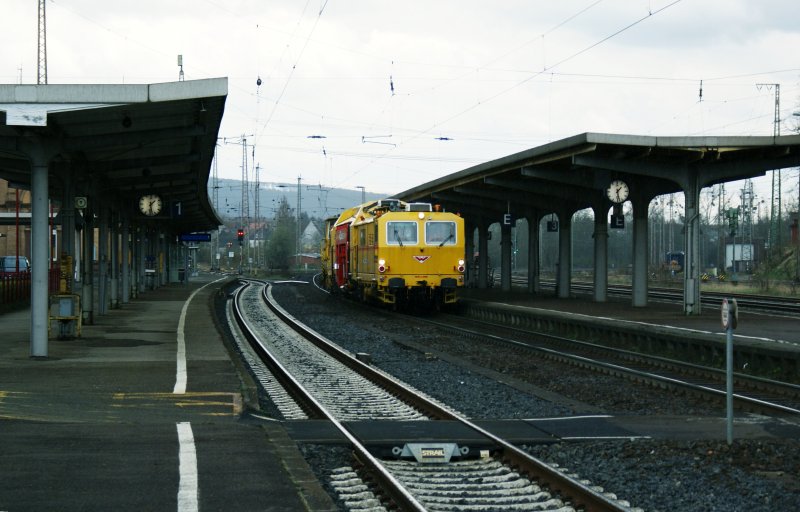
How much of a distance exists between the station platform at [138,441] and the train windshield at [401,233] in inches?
524

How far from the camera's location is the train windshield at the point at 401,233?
99.3 feet

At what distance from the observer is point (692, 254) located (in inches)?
1088

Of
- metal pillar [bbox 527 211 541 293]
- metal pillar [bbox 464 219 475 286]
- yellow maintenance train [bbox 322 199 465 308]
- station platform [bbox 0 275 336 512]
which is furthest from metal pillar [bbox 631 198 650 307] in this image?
metal pillar [bbox 464 219 475 286]

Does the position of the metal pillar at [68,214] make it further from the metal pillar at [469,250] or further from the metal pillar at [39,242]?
the metal pillar at [469,250]

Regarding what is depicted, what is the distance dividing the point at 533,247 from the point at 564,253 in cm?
440

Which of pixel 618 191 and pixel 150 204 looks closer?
pixel 618 191

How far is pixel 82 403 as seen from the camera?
456 inches

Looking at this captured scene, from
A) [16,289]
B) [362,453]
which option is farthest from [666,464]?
[16,289]

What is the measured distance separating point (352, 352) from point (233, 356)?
Answer: 349 centimetres

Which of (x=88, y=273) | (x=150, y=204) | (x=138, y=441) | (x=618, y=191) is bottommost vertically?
(x=138, y=441)

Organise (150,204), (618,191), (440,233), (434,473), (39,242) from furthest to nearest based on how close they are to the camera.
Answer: (440,233) < (150,204) < (618,191) < (39,242) < (434,473)

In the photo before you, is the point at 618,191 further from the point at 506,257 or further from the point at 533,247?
the point at 506,257

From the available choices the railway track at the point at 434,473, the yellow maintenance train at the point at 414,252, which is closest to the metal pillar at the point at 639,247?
the yellow maintenance train at the point at 414,252

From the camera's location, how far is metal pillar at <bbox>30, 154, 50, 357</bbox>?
52.3 feet
